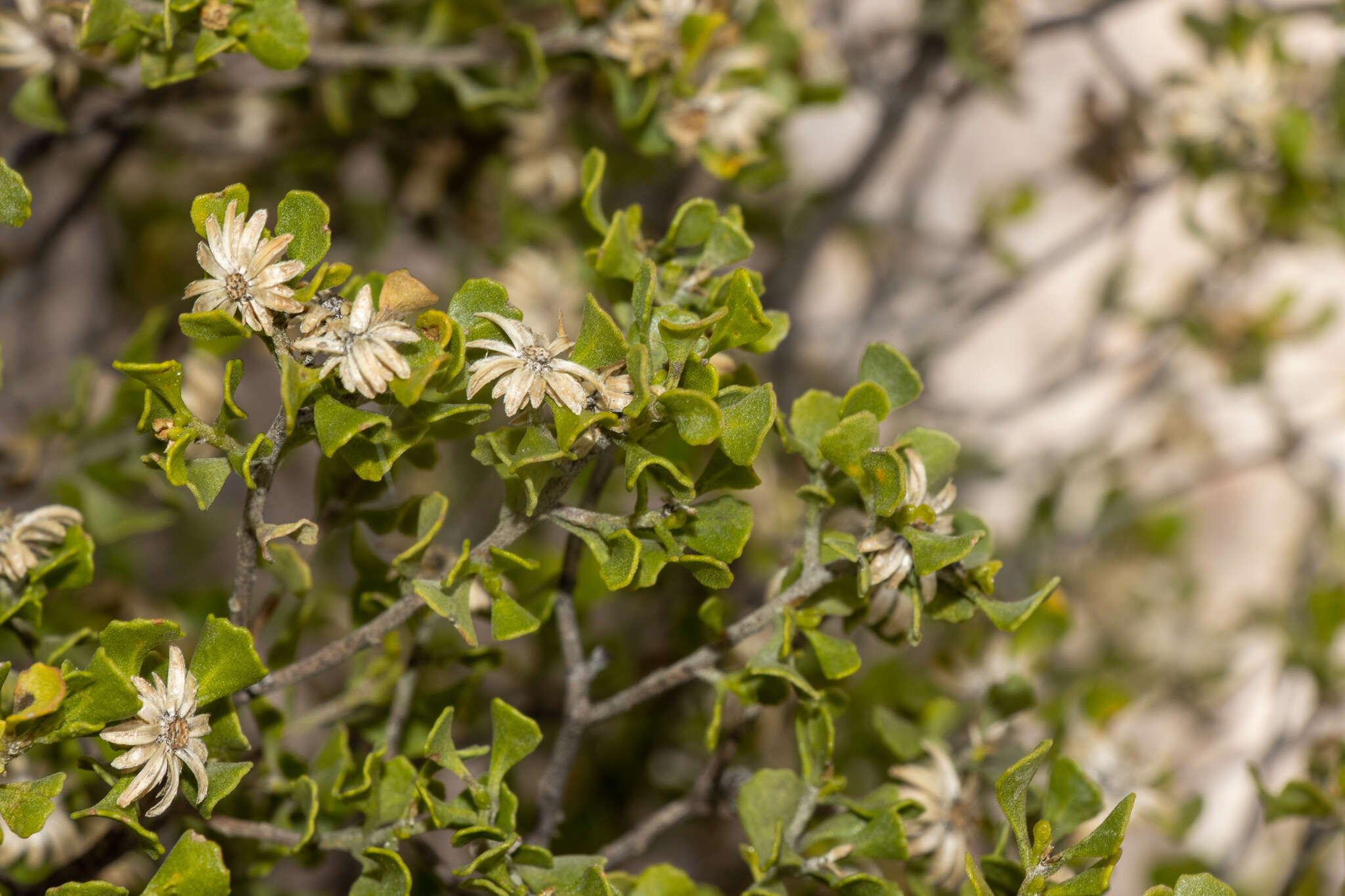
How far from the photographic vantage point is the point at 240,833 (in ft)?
1.48

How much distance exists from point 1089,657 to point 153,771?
98cm

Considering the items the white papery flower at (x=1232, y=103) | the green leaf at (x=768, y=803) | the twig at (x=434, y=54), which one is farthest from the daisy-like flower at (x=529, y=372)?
the white papery flower at (x=1232, y=103)

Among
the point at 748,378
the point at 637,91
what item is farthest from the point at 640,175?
the point at 748,378

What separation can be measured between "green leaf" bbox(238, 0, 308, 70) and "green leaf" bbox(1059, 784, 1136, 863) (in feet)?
1.48

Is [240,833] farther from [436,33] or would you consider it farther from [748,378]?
[436,33]

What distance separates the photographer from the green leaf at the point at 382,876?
0.41 meters

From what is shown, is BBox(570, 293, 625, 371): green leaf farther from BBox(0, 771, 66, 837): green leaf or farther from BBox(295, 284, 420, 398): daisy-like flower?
BBox(0, 771, 66, 837): green leaf

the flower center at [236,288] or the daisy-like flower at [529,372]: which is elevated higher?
the flower center at [236,288]

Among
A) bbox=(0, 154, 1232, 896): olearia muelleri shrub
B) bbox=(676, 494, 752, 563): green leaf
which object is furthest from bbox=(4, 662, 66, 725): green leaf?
bbox=(676, 494, 752, 563): green leaf

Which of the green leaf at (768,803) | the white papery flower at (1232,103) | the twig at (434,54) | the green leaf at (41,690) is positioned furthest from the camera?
the white papery flower at (1232,103)

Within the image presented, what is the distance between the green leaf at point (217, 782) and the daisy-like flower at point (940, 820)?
0.30m

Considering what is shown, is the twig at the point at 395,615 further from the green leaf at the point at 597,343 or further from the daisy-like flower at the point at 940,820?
the daisy-like flower at the point at 940,820

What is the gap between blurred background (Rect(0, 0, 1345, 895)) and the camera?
2.22 feet

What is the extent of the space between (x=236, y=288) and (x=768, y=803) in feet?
1.03
